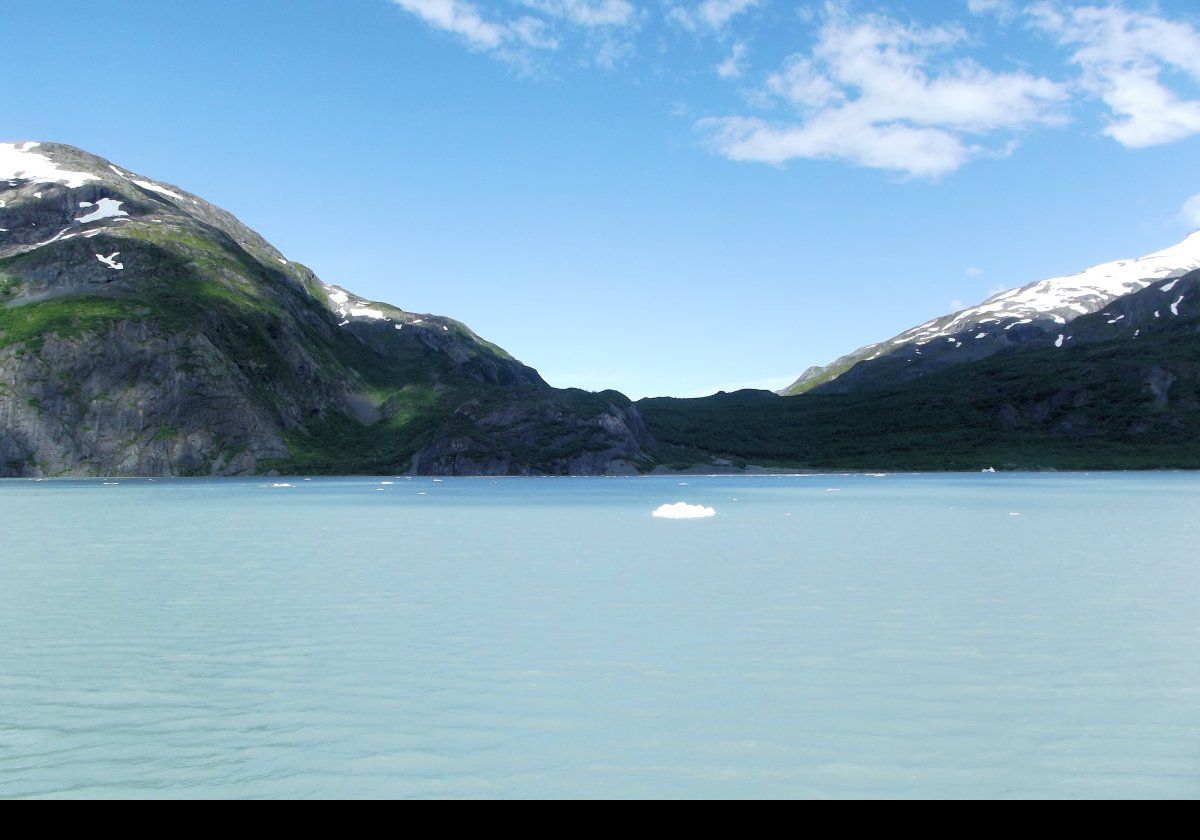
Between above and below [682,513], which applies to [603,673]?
below

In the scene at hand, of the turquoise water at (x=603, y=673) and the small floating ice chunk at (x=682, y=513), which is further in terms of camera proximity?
the small floating ice chunk at (x=682, y=513)

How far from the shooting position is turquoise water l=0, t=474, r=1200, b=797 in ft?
55.8

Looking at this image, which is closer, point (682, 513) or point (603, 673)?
point (603, 673)

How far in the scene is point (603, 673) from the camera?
25.0m

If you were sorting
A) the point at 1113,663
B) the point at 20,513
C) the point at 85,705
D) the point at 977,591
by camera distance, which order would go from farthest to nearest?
the point at 20,513 < the point at 977,591 < the point at 1113,663 < the point at 85,705

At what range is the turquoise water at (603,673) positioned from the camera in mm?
17000

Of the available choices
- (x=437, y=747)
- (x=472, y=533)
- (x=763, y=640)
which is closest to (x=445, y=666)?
(x=437, y=747)

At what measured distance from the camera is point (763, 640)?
96.1 feet

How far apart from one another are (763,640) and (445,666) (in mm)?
10366

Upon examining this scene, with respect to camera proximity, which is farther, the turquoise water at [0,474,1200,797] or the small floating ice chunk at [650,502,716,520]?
the small floating ice chunk at [650,502,716,520]
